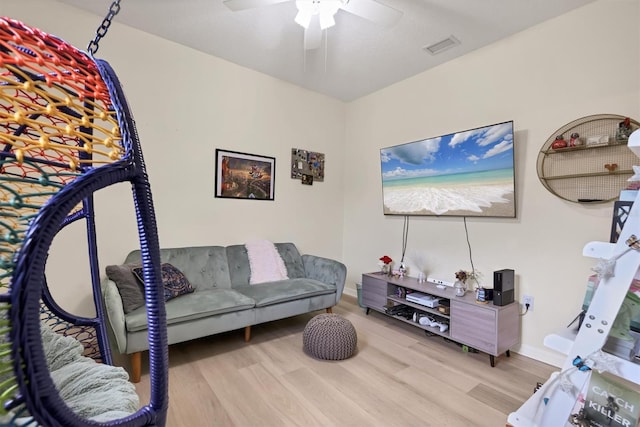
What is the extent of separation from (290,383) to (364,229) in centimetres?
237

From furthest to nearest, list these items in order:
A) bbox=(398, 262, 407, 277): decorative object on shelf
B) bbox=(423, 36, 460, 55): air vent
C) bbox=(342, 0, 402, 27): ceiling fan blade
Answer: bbox=(398, 262, 407, 277): decorative object on shelf
bbox=(423, 36, 460, 55): air vent
bbox=(342, 0, 402, 27): ceiling fan blade

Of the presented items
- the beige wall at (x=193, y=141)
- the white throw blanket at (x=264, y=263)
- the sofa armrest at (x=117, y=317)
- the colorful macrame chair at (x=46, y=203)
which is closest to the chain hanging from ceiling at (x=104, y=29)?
the colorful macrame chair at (x=46, y=203)

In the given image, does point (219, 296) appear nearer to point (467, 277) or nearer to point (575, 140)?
point (467, 277)

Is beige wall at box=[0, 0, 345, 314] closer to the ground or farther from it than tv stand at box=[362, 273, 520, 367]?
farther from it

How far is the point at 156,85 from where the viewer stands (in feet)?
9.17

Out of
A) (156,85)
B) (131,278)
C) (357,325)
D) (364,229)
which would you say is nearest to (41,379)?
(131,278)

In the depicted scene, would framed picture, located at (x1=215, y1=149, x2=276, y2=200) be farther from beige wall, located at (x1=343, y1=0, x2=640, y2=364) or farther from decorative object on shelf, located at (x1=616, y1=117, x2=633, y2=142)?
decorative object on shelf, located at (x1=616, y1=117, x2=633, y2=142)

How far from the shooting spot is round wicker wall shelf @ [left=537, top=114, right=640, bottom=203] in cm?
203

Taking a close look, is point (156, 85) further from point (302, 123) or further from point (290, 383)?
point (290, 383)

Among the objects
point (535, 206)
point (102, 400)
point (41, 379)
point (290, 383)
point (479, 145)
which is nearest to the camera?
point (41, 379)

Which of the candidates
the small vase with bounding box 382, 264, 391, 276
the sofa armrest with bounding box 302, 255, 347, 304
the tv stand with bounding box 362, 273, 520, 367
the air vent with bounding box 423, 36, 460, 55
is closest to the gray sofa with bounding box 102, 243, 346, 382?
the sofa armrest with bounding box 302, 255, 347, 304

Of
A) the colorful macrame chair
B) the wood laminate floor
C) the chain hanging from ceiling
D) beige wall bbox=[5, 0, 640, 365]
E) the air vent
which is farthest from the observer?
the air vent

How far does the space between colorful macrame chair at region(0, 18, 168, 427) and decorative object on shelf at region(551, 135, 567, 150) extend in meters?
2.80

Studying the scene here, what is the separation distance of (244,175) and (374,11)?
82.2 inches
